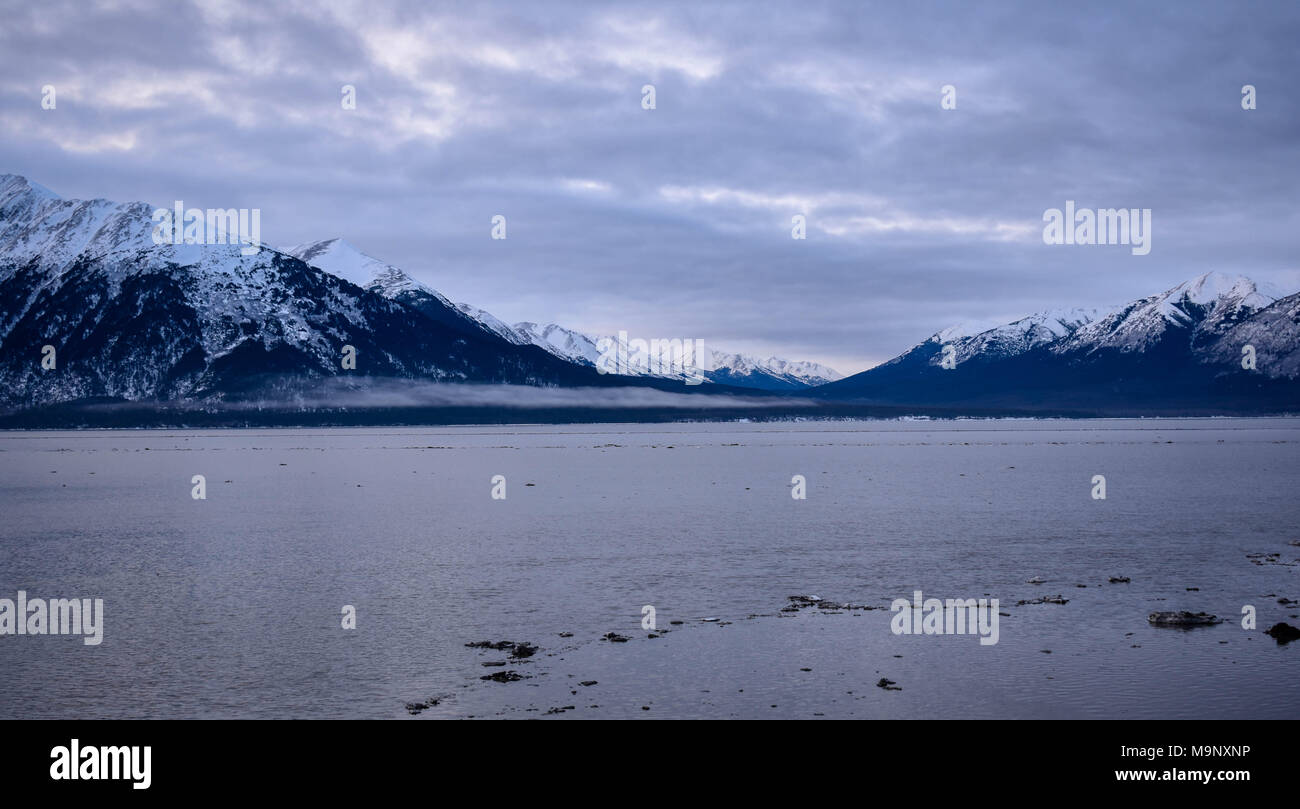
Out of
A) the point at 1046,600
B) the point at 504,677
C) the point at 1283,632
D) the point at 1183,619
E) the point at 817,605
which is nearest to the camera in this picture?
the point at 504,677

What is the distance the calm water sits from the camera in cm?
2611

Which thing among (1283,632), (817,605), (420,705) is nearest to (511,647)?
(420,705)

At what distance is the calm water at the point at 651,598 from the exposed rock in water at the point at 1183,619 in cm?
77

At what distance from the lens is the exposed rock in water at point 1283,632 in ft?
102

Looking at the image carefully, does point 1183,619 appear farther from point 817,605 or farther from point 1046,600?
point 817,605

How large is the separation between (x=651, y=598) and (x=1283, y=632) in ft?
69.7

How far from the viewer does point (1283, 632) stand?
31469 millimetres

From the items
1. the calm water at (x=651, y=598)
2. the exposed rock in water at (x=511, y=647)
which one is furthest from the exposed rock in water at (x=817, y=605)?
the exposed rock in water at (x=511, y=647)

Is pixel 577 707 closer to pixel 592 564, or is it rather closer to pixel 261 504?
pixel 592 564

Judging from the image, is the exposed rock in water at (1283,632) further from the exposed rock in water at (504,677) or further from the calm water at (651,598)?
the exposed rock in water at (504,677)

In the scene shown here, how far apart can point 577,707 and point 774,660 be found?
7.04 metres

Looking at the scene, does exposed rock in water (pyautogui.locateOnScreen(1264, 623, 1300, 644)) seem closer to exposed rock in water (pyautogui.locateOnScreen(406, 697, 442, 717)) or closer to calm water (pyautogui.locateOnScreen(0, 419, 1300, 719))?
calm water (pyautogui.locateOnScreen(0, 419, 1300, 719))

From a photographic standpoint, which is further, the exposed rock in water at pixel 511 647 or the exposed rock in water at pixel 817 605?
the exposed rock in water at pixel 817 605
